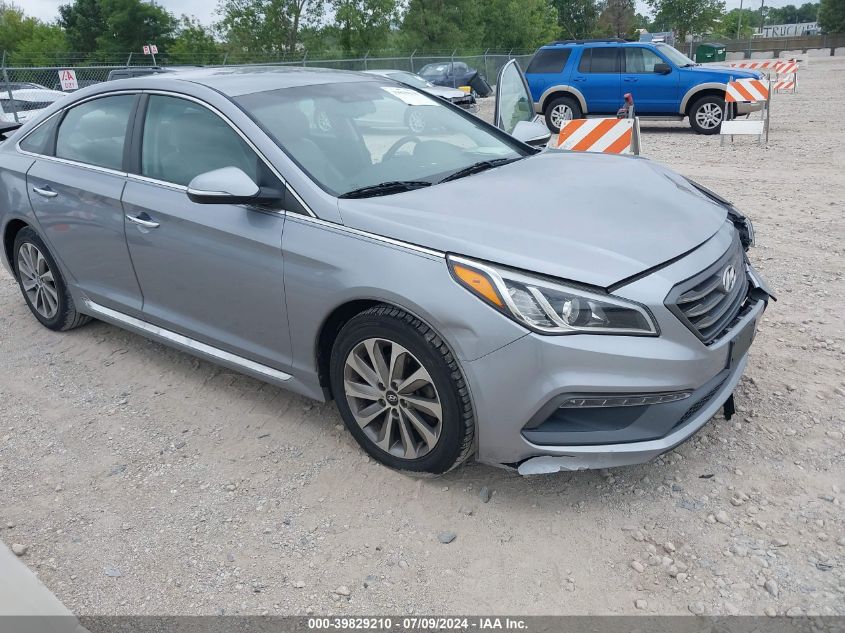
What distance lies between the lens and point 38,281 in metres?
5.03

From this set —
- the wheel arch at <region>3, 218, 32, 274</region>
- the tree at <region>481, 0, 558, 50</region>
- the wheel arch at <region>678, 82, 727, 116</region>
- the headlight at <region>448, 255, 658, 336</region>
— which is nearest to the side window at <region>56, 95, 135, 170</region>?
the wheel arch at <region>3, 218, 32, 274</region>

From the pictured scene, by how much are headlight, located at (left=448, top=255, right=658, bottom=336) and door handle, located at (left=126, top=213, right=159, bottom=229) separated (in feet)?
6.67

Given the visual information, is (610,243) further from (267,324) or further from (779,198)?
(779,198)

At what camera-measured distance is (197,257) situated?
3723 millimetres

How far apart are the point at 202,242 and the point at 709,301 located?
2324 mm

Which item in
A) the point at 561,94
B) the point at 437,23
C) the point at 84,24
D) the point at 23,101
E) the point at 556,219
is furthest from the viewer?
the point at 84,24

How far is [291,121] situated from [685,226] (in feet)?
6.22

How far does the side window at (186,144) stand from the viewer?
3.62 metres

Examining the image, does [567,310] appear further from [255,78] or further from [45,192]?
[45,192]

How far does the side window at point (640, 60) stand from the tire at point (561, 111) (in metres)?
1.23

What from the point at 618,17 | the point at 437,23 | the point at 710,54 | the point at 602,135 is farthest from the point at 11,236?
the point at 618,17

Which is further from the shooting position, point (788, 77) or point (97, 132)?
point (788, 77)

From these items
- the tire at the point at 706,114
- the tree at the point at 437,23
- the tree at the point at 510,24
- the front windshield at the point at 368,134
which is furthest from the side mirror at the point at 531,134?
the tree at the point at 510,24

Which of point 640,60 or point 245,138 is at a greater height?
point 640,60
